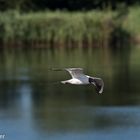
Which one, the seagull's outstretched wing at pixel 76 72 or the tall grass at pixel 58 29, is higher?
the seagull's outstretched wing at pixel 76 72

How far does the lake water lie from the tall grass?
805 centimetres

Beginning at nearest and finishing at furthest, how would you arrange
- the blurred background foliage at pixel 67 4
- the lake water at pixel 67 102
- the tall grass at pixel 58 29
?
1. the lake water at pixel 67 102
2. the tall grass at pixel 58 29
3. the blurred background foliage at pixel 67 4

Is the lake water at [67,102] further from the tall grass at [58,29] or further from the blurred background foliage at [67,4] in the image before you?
the blurred background foliage at [67,4]

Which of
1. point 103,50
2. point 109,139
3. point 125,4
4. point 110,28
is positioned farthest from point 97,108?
point 125,4

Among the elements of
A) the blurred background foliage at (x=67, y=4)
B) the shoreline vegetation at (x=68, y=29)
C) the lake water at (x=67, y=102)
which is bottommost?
the lake water at (x=67, y=102)

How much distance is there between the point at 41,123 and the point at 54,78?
997cm

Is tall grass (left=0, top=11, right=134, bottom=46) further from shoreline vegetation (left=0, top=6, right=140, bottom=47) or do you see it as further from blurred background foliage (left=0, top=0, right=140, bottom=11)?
blurred background foliage (left=0, top=0, right=140, bottom=11)

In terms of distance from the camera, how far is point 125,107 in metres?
22.0

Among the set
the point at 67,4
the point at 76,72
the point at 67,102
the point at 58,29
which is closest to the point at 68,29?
the point at 58,29

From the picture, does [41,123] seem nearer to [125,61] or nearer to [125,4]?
[125,61]

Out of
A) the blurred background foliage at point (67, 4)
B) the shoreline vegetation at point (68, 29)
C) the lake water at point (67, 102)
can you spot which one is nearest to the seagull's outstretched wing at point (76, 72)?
the lake water at point (67, 102)

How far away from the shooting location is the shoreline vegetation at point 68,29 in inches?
1818

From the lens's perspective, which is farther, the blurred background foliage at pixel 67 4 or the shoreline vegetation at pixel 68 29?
the blurred background foliage at pixel 67 4

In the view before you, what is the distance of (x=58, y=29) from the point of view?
46781 millimetres
